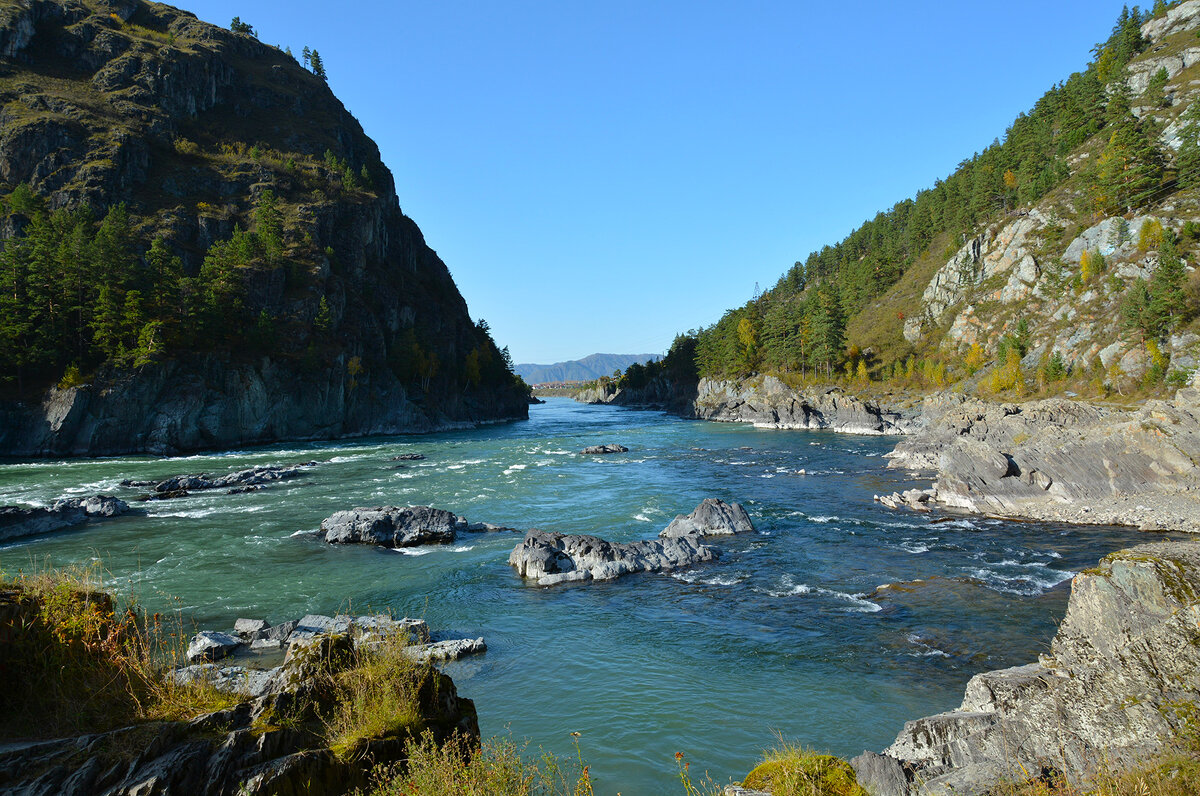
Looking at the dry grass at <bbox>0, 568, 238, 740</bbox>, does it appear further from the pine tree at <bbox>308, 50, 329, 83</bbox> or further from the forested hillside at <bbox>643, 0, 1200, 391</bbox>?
the pine tree at <bbox>308, 50, 329, 83</bbox>

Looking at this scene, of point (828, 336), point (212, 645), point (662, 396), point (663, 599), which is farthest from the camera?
point (662, 396)

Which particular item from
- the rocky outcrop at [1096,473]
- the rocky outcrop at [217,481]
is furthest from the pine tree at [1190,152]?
the rocky outcrop at [217,481]

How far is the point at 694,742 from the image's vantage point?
10.0 meters

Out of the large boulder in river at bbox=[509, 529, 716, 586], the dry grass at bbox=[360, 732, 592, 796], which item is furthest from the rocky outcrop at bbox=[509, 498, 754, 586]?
the dry grass at bbox=[360, 732, 592, 796]

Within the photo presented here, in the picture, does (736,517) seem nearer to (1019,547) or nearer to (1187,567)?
(1019,547)

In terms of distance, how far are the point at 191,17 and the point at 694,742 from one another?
594 feet

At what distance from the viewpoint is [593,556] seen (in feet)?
67.1

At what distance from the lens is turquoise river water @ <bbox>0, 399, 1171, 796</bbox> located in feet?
35.7

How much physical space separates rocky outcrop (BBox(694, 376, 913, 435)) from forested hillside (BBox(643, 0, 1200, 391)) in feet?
29.5

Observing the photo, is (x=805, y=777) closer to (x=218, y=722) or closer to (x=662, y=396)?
(x=218, y=722)

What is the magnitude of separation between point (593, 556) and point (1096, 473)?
974 inches

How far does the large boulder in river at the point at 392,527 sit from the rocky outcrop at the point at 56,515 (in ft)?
44.7

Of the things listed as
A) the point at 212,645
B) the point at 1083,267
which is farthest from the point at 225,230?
the point at 1083,267

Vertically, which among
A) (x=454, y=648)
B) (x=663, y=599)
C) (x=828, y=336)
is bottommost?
(x=663, y=599)
